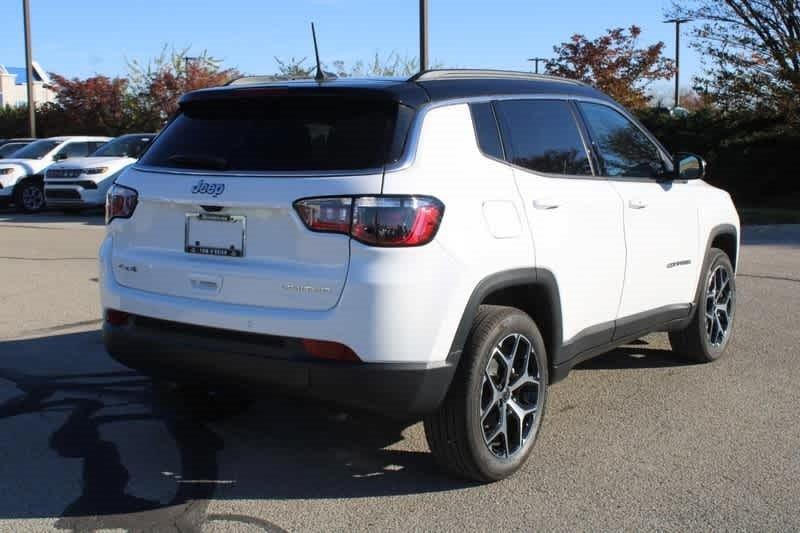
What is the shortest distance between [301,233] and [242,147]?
64cm

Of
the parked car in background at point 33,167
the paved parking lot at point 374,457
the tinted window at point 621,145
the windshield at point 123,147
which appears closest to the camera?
the paved parking lot at point 374,457

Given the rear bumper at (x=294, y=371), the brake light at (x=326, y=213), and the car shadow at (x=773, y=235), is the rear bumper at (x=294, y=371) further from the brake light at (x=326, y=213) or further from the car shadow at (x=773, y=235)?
the car shadow at (x=773, y=235)

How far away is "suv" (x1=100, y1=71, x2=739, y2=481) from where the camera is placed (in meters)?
3.88

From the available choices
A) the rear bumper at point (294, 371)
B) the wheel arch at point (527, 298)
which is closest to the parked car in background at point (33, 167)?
the rear bumper at point (294, 371)

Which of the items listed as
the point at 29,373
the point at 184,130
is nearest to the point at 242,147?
the point at 184,130

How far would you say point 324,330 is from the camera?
12.7ft

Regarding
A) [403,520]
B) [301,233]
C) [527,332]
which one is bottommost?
[403,520]

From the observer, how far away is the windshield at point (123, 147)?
2041 cm

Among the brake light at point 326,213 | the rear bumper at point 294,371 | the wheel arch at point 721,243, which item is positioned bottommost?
the rear bumper at point 294,371

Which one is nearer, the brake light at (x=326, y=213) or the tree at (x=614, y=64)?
the brake light at (x=326, y=213)

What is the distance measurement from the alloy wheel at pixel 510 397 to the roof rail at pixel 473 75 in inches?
50.5

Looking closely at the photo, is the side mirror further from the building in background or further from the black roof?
the building in background

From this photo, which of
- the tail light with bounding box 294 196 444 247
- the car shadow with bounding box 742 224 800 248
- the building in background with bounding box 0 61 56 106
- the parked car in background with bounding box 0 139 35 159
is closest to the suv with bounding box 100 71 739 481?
the tail light with bounding box 294 196 444 247

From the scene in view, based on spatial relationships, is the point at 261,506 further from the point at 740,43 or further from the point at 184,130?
the point at 740,43
